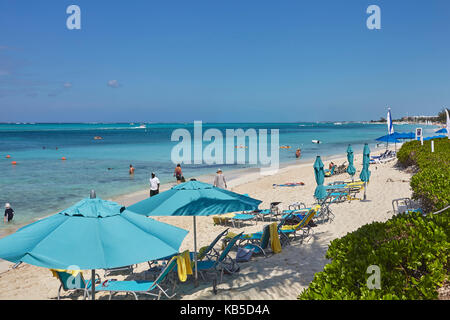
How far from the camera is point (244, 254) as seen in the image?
7473 millimetres

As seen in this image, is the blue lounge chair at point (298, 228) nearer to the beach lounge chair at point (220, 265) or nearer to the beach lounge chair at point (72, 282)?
the beach lounge chair at point (220, 265)

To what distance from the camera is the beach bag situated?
7.36m

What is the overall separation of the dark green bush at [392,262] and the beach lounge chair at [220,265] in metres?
2.53

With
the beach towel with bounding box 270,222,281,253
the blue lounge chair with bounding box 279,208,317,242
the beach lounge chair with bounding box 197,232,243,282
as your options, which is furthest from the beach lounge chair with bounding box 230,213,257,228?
the beach lounge chair with bounding box 197,232,243,282

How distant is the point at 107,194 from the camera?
1841 cm

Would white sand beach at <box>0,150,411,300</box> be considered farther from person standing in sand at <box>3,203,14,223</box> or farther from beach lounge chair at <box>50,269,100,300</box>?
person standing in sand at <box>3,203,14,223</box>

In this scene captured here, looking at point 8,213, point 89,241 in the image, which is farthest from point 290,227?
point 8,213

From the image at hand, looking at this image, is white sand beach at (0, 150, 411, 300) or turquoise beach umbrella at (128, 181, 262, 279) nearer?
turquoise beach umbrella at (128, 181, 262, 279)

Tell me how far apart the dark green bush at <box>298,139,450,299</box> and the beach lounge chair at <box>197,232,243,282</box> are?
253cm

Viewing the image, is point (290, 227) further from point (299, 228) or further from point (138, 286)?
point (138, 286)

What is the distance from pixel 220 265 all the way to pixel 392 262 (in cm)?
361

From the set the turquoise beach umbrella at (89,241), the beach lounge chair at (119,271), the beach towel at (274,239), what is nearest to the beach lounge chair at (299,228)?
the beach towel at (274,239)

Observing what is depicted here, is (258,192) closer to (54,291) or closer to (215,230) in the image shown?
(215,230)
